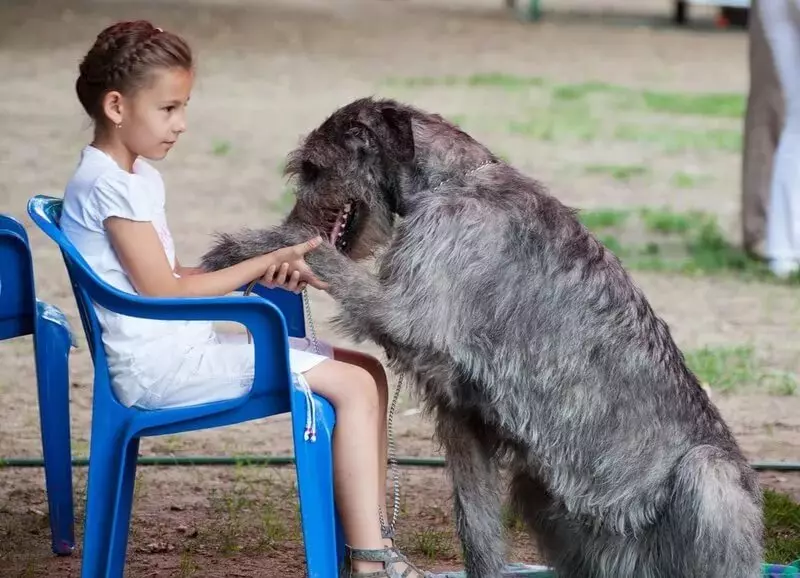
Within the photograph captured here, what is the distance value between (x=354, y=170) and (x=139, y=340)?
2.73 ft

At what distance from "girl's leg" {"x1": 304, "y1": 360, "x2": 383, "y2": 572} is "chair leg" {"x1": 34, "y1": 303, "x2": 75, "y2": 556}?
43.2 inches

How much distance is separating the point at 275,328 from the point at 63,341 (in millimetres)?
1137

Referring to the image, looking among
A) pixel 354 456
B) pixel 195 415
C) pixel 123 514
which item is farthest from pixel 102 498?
pixel 354 456

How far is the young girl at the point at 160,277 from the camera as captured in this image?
379 centimetres

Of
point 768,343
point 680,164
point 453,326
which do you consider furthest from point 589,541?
point 680,164

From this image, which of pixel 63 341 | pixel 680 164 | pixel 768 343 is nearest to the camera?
pixel 63 341

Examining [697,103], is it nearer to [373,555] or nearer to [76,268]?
[373,555]

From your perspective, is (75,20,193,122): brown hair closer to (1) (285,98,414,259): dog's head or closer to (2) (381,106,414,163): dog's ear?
(1) (285,98,414,259): dog's head

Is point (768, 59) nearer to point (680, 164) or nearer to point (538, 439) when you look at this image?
point (680, 164)

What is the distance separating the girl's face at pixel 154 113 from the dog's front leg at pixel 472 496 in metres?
1.16

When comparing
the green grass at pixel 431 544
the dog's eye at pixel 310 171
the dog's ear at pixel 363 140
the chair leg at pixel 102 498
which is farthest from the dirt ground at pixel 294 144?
the dog's ear at pixel 363 140

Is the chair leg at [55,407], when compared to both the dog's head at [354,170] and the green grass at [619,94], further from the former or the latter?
the green grass at [619,94]

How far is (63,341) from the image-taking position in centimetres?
451

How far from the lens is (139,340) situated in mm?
3812
